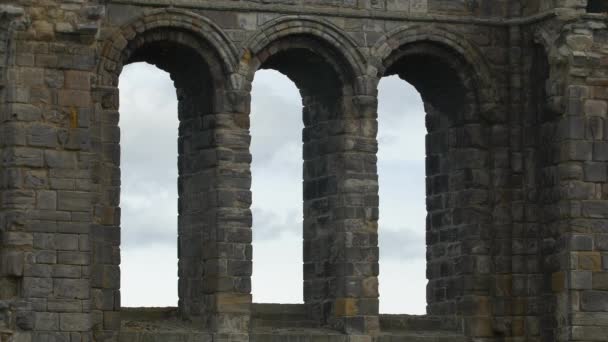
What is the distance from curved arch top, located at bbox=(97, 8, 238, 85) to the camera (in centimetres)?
5025

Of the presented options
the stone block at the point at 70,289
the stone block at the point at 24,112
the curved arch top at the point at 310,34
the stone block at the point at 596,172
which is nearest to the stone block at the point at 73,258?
the stone block at the point at 70,289

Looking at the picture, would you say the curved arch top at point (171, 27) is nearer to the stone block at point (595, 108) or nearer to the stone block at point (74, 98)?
the stone block at point (74, 98)

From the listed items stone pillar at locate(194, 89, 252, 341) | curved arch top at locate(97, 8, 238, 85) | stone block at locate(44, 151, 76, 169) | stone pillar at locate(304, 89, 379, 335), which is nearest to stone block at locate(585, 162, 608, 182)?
stone pillar at locate(304, 89, 379, 335)

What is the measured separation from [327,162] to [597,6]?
6.17m

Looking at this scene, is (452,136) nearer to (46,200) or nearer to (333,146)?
(333,146)

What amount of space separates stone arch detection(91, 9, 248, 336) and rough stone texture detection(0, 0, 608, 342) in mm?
40

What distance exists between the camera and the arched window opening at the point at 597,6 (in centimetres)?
5304

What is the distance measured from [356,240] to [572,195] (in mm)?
4229

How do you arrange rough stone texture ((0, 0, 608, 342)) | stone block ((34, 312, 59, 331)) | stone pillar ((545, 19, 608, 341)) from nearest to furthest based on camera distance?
stone block ((34, 312, 59, 331)) → rough stone texture ((0, 0, 608, 342)) → stone pillar ((545, 19, 608, 341))

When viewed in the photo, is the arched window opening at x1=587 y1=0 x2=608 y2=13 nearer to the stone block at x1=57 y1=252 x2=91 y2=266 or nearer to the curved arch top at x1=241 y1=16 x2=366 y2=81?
the curved arch top at x1=241 y1=16 x2=366 y2=81

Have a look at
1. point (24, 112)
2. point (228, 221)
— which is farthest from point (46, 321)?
point (228, 221)

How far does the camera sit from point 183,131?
52.4 m

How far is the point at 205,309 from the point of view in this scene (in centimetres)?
5112

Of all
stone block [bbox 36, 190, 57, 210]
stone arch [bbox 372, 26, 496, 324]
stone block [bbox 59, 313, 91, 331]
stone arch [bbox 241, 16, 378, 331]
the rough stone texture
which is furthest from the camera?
stone arch [bbox 372, 26, 496, 324]
